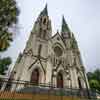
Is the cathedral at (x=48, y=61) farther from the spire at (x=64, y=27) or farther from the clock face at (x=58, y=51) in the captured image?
the spire at (x=64, y=27)

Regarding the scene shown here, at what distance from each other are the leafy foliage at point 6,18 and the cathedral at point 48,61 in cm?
1355

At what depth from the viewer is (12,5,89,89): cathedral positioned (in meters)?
24.5

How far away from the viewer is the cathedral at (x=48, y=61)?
24.5 m

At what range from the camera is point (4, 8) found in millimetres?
9516

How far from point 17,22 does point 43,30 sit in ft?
→ 71.2

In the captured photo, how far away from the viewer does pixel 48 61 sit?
26.5 m

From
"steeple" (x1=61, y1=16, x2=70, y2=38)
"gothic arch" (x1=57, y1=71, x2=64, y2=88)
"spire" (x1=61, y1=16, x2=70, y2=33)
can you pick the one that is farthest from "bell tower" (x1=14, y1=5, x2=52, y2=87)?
"spire" (x1=61, y1=16, x2=70, y2=33)

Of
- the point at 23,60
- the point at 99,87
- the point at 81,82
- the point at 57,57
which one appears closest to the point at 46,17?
the point at 57,57

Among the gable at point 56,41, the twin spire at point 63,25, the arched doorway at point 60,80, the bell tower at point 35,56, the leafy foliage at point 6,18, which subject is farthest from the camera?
the twin spire at point 63,25

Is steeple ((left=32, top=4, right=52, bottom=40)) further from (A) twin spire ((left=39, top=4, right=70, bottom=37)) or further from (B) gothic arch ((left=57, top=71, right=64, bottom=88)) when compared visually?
(B) gothic arch ((left=57, top=71, right=64, bottom=88))

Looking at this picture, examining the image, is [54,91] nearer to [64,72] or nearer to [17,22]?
[17,22]

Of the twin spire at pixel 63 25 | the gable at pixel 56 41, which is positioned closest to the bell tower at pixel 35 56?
the gable at pixel 56 41

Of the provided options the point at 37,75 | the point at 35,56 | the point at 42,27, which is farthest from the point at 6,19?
the point at 42,27

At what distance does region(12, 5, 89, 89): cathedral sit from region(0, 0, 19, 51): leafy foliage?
1355 centimetres
